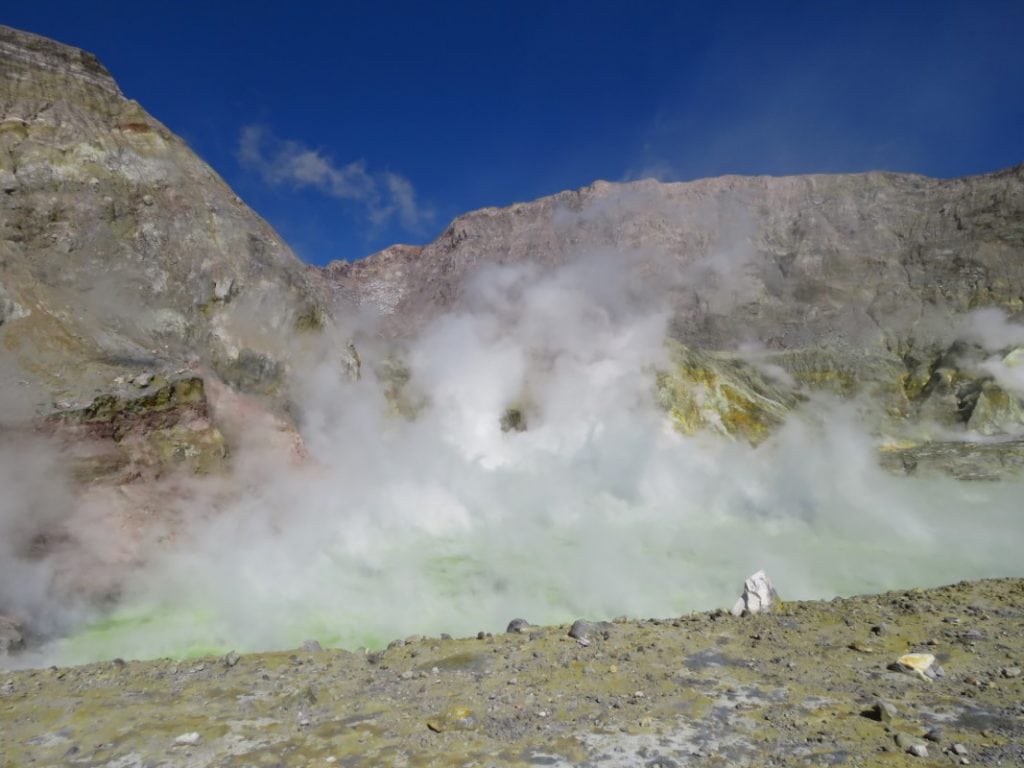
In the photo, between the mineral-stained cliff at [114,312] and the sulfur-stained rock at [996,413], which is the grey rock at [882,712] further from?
the sulfur-stained rock at [996,413]

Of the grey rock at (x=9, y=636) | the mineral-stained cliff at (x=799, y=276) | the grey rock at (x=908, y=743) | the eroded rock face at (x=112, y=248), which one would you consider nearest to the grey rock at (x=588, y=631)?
the grey rock at (x=908, y=743)

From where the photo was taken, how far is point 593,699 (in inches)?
288

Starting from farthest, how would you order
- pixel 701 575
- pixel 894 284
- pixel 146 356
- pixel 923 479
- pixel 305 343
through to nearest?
pixel 894 284 < pixel 923 479 < pixel 305 343 < pixel 146 356 < pixel 701 575

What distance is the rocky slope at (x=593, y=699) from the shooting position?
6.09 m

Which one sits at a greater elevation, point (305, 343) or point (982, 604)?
point (305, 343)

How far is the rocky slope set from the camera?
6.09m

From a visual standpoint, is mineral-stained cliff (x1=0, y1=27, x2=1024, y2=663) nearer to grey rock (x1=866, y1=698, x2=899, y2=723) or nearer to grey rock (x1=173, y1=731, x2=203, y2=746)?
grey rock (x1=173, y1=731, x2=203, y2=746)

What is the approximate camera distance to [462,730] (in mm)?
6730

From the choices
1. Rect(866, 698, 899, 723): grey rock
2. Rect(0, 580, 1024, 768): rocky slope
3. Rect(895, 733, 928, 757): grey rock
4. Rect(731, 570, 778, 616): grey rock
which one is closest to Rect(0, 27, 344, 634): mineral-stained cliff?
Rect(0, 580, 1024, 768): rocky slope

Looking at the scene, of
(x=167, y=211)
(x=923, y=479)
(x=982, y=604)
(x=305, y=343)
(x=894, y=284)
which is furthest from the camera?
(x=894, y=284)

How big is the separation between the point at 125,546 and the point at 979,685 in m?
17.5

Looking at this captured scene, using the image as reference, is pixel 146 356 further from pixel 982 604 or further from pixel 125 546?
pixel 982 604

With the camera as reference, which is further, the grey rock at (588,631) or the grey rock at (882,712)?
the grey rock at (588,631)

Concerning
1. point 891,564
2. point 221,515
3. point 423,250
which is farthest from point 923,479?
point 423,250
